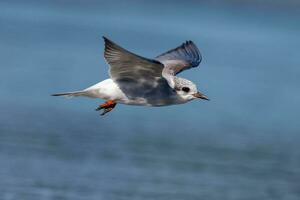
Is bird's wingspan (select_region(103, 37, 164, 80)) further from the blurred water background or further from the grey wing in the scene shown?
the blurred water background

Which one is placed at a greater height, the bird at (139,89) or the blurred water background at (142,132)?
the blurred water background at (142,132)

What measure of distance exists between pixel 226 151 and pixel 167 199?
5397 millimetres

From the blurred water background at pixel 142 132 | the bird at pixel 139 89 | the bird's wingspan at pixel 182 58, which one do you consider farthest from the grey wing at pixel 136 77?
the blurred water background at pixel 142 132

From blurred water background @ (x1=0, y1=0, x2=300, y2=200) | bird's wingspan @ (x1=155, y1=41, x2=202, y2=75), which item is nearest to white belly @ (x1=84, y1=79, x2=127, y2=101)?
bird's wingspan @ (x1=155, y1=41, x2=202, y2=75)

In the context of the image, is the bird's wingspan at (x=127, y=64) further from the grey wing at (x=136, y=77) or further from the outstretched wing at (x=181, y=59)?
the outstretched wing at (x=181, y=59)

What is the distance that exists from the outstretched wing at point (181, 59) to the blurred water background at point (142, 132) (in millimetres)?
4848

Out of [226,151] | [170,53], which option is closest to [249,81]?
[226,151]

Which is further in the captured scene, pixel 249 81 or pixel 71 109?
pixel 249 81

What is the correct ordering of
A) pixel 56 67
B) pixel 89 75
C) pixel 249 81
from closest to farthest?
pixel 89 75 < pixel 56 67 < pixel 249 81

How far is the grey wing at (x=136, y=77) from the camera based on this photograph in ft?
47.7

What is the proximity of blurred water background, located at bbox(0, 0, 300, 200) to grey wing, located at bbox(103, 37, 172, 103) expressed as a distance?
20.2 feet

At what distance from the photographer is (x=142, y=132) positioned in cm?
2814

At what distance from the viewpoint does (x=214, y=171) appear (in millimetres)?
24828

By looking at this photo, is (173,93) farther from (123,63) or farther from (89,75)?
(89,75)
